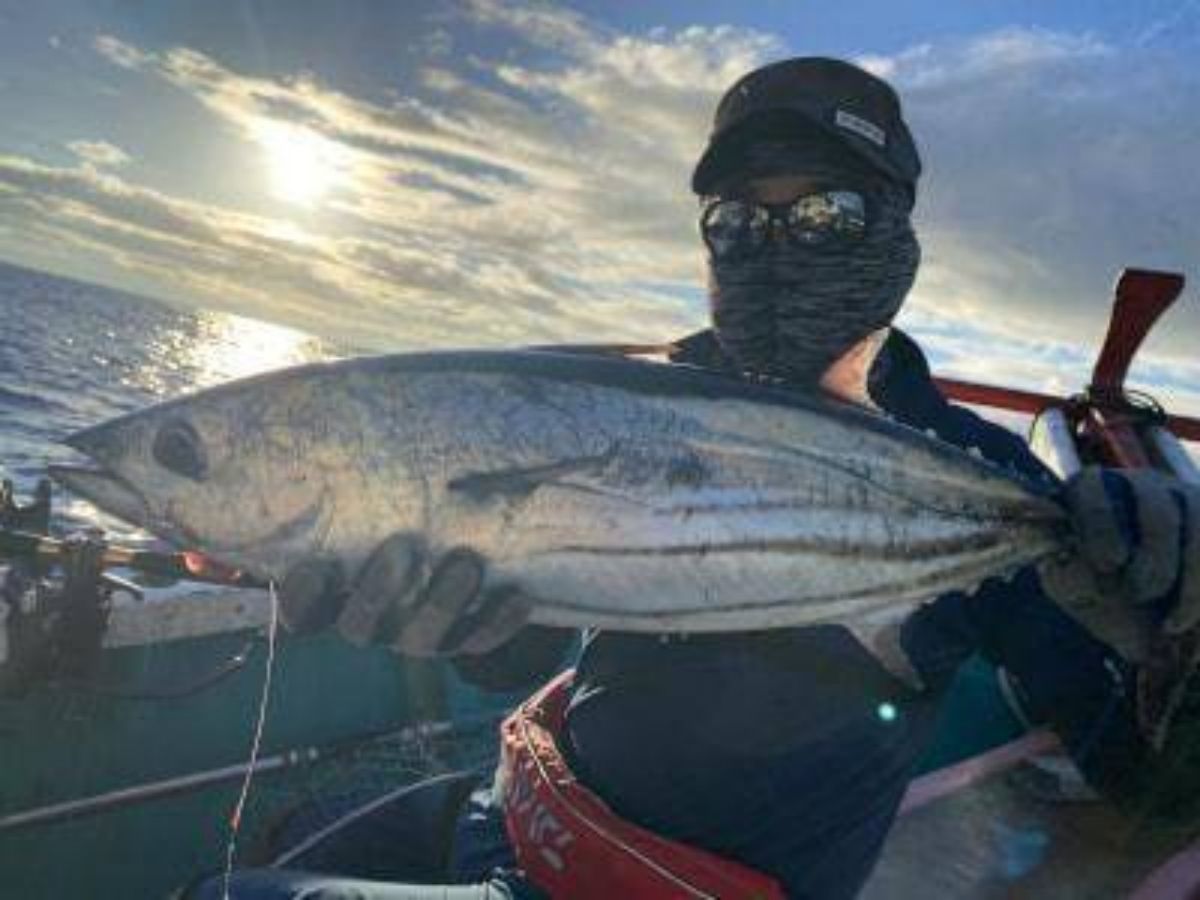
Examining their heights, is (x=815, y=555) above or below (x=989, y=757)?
above

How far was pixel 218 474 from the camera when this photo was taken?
2416 mm

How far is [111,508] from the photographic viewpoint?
8.04 ft

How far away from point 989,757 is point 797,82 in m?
3.74

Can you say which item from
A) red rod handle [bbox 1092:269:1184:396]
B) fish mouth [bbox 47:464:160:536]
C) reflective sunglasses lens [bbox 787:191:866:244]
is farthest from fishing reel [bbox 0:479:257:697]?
red rod handle [bbox 1092:269:1184:396]

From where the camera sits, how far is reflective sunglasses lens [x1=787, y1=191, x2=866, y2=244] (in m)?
2.94

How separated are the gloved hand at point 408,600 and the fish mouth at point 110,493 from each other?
0.33 metres

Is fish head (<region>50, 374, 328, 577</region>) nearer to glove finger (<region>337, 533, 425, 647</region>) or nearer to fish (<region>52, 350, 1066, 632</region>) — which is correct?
fish (<region>52, 350, 1066, 632</region>)

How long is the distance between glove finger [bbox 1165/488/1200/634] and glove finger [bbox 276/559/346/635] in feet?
5.71

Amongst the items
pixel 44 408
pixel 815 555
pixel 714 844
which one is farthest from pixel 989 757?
pixel 44 408

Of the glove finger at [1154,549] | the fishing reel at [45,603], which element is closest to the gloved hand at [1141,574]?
the glove finger at [1154,549]

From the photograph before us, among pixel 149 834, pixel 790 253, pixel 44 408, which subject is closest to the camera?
pixel 790 253

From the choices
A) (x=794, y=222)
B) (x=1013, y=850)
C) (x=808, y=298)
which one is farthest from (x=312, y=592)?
(x=1013, y=850)

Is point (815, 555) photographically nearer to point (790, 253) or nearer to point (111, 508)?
point (790, 253)

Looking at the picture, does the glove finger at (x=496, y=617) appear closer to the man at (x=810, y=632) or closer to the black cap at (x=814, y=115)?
the man at (x=810, y=632)
